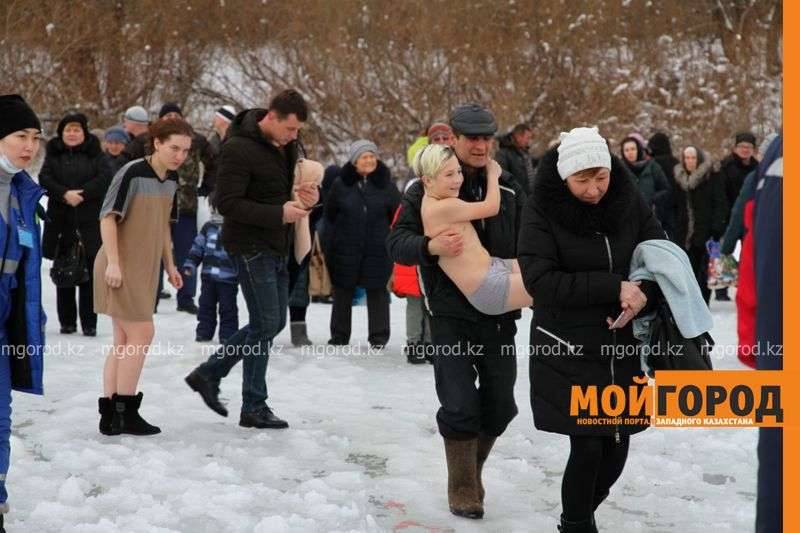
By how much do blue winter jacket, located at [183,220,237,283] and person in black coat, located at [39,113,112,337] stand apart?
1.14 m

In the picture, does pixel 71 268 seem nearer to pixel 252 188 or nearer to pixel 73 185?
pixel 73 185

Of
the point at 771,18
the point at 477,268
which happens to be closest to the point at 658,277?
the point at 477,268

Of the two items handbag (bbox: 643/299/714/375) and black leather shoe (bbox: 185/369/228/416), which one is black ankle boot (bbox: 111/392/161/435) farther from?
handbag (bbox: 643/299/714/375)

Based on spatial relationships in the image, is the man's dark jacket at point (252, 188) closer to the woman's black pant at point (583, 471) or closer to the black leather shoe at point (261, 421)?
the black leather shoe at point (261, 421)

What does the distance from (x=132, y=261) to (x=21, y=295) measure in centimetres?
168

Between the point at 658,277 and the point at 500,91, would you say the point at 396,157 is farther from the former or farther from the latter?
the point at 658,277

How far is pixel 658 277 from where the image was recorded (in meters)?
4.64

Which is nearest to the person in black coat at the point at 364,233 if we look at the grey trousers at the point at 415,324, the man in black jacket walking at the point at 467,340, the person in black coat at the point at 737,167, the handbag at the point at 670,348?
the grey trousers at the point at 415,324

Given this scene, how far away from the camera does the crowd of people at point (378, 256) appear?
4.77 m

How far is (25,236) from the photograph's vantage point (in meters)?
5.25

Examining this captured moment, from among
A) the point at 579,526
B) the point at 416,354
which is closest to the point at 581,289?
the point at 579,526

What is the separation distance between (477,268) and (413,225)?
0.42 m

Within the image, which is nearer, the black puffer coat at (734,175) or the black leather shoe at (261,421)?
the black leather shoe at (261,421)

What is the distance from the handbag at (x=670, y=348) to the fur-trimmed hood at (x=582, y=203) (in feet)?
1.24
